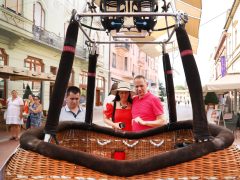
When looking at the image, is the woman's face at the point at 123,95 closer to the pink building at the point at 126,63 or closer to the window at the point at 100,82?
the pink building at the point at 126,63

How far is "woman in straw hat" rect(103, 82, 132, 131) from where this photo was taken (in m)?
4.38

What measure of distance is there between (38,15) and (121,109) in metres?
17.6

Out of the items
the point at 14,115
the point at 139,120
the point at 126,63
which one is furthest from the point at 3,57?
the point at 126,63

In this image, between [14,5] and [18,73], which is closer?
[18,73]

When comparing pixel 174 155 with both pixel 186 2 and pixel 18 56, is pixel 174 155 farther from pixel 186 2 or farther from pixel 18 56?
pixel 18 56

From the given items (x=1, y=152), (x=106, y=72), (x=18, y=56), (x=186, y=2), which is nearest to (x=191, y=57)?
(x=186, y=2)

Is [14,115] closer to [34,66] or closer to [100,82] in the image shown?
[34,66]

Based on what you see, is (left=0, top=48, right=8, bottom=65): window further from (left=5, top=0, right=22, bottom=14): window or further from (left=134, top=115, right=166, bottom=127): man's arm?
(left=134, top=115, right=166, bottom=127): man's arm

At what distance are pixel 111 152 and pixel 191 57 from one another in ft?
5.81

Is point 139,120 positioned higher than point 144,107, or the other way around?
point 144,107

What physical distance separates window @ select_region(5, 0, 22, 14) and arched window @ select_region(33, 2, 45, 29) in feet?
6.51

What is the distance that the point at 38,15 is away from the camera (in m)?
20.7

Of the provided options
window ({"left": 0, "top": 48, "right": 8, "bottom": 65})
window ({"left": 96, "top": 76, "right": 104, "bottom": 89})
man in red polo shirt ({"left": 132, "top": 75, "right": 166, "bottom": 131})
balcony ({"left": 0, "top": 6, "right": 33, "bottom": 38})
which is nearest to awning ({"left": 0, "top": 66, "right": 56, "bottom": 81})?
balcony ({"left": 0, "top": 6, "right": 33, "bottom": 38})

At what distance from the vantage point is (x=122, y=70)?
42812 mm
